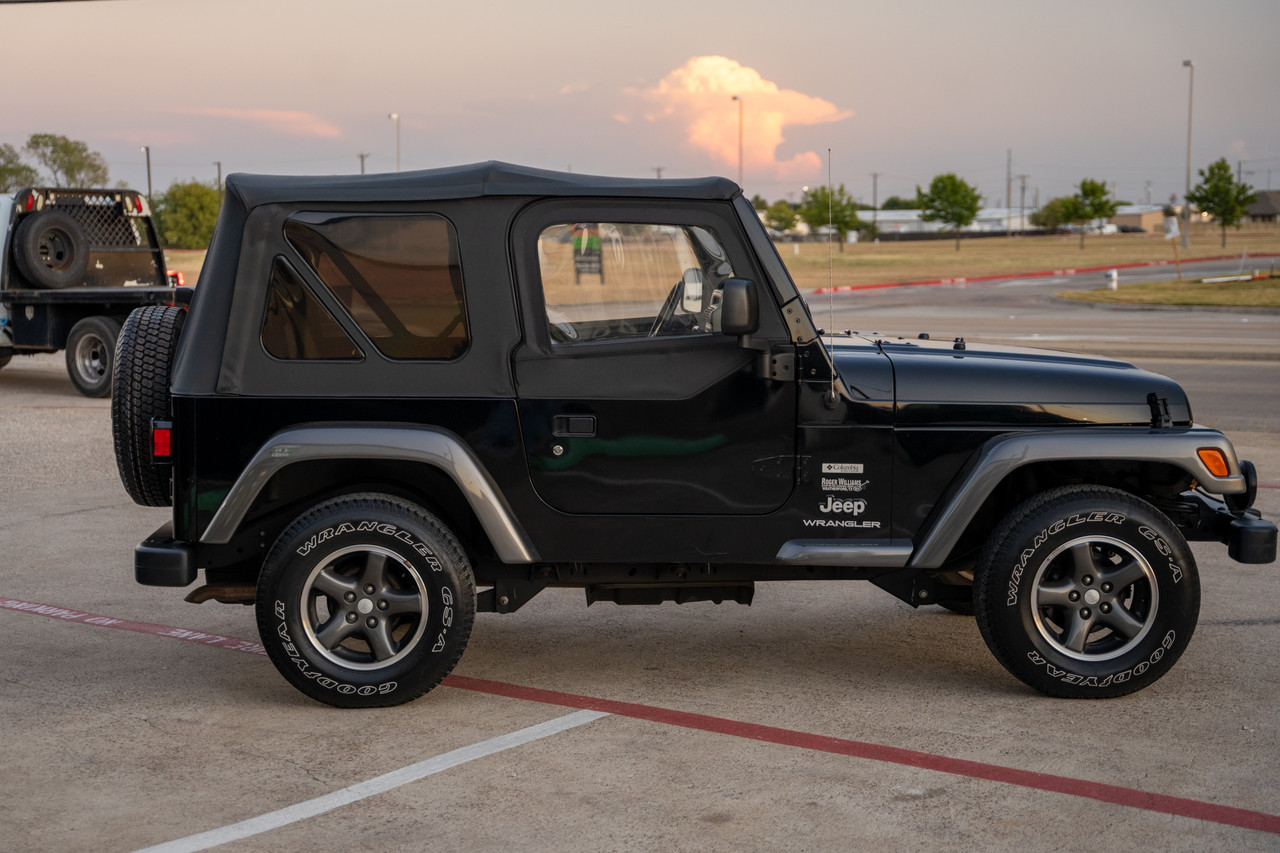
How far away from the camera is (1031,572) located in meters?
4.64

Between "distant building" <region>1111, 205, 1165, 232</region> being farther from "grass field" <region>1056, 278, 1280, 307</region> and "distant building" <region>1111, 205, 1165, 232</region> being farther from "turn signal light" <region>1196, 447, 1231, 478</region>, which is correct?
"turn signal light" <region>1196, 447, 1231, 478</region>

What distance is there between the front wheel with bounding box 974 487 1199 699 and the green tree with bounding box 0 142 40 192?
94262 mm

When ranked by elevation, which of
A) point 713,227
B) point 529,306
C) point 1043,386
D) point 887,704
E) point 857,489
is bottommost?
point 887,704

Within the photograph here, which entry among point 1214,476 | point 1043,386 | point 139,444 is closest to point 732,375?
point 1043,386

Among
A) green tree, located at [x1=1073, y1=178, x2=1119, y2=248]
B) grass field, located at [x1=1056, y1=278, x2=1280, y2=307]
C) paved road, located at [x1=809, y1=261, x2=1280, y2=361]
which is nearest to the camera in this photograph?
paved road, located at [x1=809, y1=261, x2=1280, y2=361]

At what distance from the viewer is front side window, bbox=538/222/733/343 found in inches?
182

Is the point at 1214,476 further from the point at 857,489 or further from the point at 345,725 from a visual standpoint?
the point at 345,725

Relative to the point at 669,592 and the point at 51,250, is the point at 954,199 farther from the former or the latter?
the point at 669,592

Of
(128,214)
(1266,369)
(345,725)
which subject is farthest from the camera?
(1266,369)

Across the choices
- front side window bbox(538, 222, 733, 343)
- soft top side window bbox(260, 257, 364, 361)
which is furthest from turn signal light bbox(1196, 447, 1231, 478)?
soft top side window bbox(260, 257, 364, 361)

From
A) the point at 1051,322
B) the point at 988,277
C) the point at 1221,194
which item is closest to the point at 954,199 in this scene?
the point at 1221,194

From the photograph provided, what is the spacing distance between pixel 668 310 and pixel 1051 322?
2217 cm

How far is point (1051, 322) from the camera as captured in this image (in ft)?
82.8

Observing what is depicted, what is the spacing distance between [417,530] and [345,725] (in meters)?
0.74
